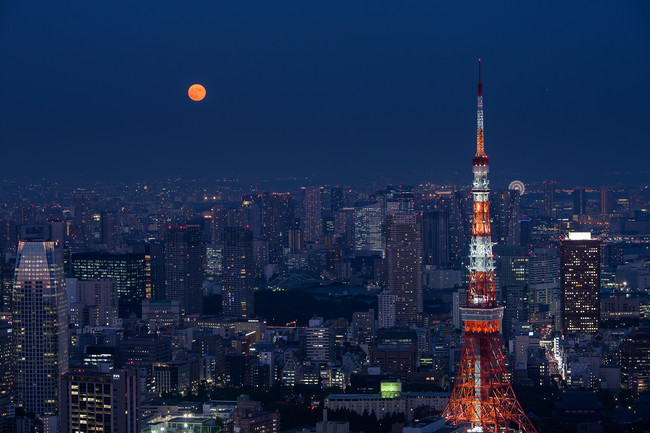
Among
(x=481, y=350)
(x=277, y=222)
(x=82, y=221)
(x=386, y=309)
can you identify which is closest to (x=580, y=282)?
(x=386, y=309)

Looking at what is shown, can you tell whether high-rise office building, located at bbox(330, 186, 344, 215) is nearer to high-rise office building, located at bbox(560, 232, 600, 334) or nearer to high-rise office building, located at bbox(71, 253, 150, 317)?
high-rise office building, located at bbox(71, 253, 150, 317)

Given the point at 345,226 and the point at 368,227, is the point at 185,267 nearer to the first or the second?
the point at 368,227

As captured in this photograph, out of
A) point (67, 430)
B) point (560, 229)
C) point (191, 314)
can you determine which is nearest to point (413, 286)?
point (560, 229)

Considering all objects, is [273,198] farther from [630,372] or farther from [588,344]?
[630,372]

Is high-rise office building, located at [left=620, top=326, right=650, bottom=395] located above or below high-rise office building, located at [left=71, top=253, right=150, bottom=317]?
below

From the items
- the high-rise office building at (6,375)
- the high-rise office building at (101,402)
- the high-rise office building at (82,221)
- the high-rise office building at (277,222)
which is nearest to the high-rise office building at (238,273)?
the high-rise office building at (277,222)

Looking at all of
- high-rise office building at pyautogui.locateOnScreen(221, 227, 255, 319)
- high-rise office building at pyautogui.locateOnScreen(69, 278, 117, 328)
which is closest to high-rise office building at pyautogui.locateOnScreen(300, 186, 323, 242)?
high-rise office building at pyautogui.locateOnScreen(221, 227, 255, 319)

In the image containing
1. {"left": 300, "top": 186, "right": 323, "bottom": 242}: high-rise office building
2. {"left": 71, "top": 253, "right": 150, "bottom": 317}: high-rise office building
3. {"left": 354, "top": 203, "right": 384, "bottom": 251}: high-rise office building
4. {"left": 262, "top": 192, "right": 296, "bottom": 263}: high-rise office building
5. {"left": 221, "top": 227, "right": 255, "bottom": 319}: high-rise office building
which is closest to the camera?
{"left": 71, "top": 253, "right": 150, "bottom": 317}: high-rise office building

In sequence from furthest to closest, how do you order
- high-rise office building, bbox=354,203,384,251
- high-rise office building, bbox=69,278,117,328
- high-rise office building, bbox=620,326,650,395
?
high-rise office building, bbox=354,203,384,251, high-rise office building, bbox=69,278,117,328, high-rise office building, bbox=620,326,650,395
